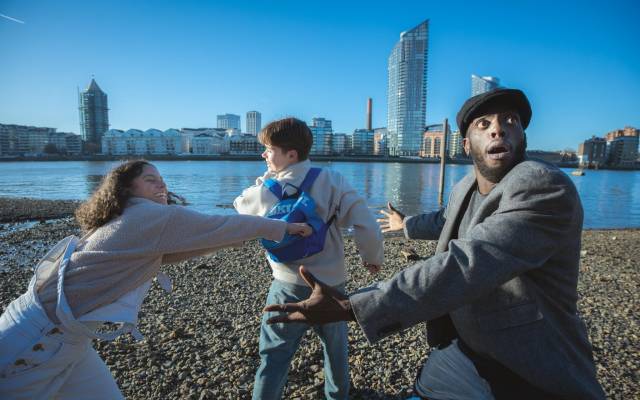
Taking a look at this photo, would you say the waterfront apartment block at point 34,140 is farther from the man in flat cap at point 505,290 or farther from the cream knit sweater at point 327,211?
the man in flat cap at point 505,290

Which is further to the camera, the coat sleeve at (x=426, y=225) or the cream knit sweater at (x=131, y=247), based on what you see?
the coat sleeve at (x=426, y=225)

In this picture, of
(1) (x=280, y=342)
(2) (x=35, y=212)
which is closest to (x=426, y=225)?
(1) (x=280, y=342)

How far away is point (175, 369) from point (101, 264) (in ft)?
8.15

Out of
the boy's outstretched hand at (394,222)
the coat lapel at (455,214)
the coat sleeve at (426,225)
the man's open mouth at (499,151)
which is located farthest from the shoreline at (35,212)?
the man's open mouth at (499,151)

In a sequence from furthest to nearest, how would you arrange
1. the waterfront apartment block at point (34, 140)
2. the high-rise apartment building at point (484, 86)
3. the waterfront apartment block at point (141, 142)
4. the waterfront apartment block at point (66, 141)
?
the waterfront apartment block at point (66, 141) → the waterfront apartment block at point (141, 142) → the waterfront apartment block at point (34, 140) → the high-rise apartment building at point (484, 86)

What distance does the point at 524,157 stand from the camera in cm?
163

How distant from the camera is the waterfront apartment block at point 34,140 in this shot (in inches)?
5768

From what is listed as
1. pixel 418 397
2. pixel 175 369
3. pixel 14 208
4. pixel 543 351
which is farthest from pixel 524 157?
pixel 14 208

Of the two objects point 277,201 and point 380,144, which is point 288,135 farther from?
point 380,144

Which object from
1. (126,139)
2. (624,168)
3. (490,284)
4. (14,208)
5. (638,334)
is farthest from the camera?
(126,139)

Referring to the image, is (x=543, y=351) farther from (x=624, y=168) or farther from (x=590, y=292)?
(x=624, y=168)

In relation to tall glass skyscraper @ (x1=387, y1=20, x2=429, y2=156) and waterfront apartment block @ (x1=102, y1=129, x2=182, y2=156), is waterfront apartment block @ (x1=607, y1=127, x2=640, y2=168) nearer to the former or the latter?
tall glass skyscraper @ (x1=387, y1=20, x2=429, y2=156)

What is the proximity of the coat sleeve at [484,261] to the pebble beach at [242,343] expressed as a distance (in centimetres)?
237

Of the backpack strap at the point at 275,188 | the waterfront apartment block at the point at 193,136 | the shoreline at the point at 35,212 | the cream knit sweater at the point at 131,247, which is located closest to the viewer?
the cream knit sweater at the point at 131,247
